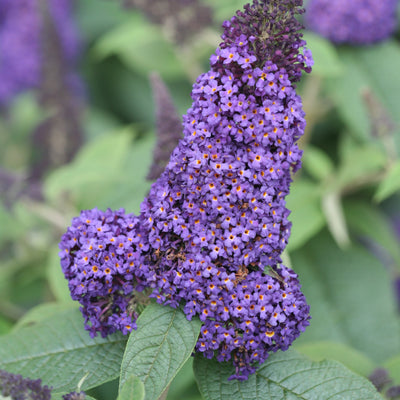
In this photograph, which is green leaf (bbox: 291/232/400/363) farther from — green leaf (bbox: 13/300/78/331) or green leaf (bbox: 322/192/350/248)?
green leaf (bbox: 13/300/78/331)

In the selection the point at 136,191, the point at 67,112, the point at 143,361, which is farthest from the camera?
the point at 67,112

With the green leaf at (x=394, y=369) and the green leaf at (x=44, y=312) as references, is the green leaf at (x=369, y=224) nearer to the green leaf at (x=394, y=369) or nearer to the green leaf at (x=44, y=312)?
the green leaf at (x=394, y=369)

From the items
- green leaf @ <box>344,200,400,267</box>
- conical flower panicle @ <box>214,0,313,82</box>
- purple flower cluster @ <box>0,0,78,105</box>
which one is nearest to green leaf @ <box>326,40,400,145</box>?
green leaf @ <box>344,200,400,267</box>

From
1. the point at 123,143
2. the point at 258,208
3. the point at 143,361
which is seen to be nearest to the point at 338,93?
the point at 123,143

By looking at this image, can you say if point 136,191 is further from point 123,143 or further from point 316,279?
point 316,279

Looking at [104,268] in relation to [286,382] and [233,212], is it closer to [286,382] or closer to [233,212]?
[233,212]

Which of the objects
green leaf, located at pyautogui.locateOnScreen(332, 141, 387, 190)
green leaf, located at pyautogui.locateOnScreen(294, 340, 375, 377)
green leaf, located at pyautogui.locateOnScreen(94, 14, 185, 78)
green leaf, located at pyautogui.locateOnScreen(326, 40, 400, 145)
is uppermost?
green leaf, located at pyautogui.locateOnScreen(94, 14, 185, 78)
